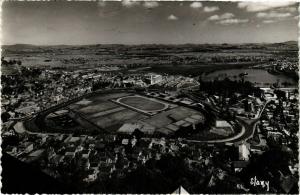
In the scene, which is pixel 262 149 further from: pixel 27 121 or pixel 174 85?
pixel 27 121

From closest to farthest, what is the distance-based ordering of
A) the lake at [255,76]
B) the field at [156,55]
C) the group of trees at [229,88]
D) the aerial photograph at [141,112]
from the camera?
the aerial photograph at [141,112], the field at [156,55], the lake at [255,76], the group of trees at [229,88]

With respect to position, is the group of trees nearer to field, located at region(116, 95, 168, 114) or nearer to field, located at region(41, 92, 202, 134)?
field, located at region(41, 92, 202, 134)

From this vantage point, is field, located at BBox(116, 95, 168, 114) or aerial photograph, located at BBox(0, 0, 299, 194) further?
field, located at BBox(116, 95, 168, 114)

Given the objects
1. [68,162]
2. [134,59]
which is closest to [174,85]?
[134,59]

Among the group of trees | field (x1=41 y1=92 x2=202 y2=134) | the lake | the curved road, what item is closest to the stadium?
field (x1=41 y1=92 x2=202 y2=134)

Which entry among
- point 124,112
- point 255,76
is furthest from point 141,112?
point 255,76

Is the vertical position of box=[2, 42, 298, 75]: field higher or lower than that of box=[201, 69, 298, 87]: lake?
higher

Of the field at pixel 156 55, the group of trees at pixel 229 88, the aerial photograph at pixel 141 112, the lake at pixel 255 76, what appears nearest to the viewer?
the aerial photograph at pixel 141 112

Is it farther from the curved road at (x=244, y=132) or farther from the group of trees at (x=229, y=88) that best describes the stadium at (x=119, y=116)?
the group of trees at (x=229, y=88)

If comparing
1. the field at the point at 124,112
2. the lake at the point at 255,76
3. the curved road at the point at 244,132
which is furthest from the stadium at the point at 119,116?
the lake at the point at 255,76

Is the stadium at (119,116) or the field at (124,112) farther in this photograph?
the field at (124,112)
